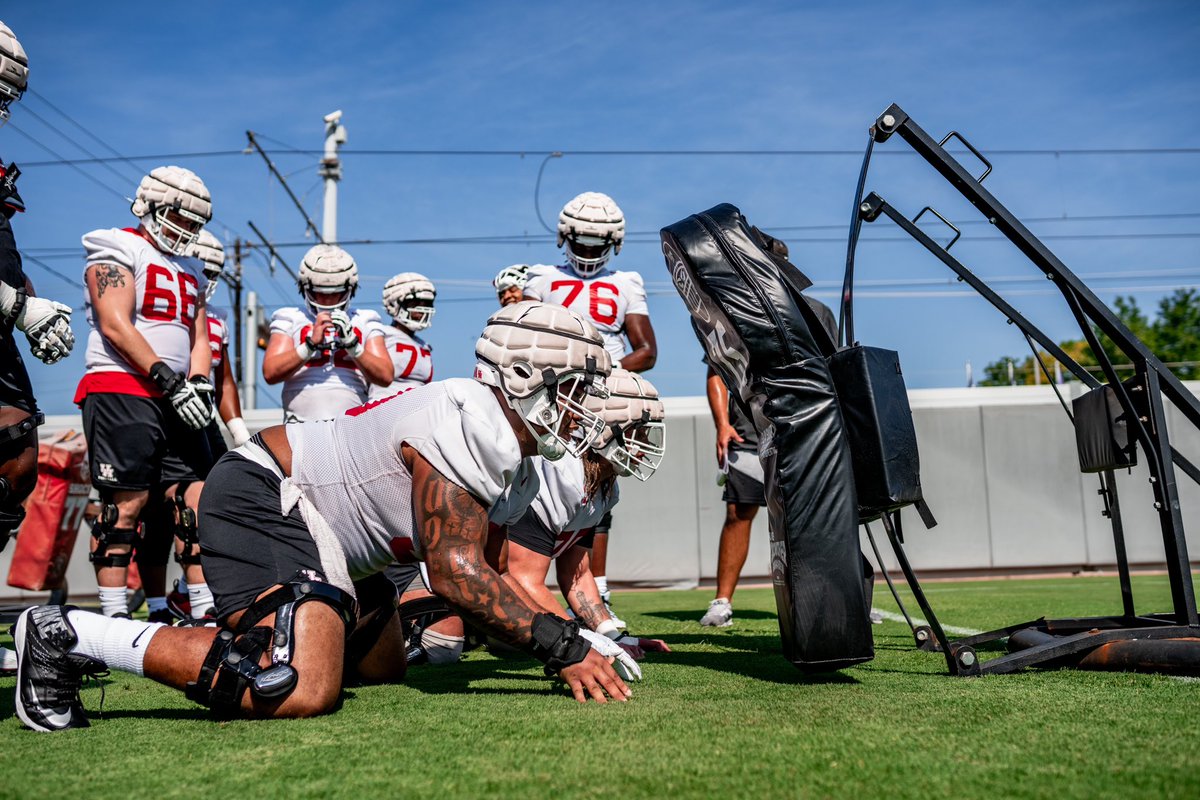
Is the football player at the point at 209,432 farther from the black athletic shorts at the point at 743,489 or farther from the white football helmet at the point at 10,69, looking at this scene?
the black athletic shorts at the point at 743,489

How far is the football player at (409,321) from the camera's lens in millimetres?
6938

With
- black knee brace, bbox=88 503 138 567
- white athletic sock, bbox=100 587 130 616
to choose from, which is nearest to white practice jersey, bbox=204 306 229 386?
black knee brace, bbox=88 503 138 567

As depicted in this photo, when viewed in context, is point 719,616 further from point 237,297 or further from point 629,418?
point 237,297

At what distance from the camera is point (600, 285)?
5.94 metres

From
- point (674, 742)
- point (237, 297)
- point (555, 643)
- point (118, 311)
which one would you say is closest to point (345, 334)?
point (118, 311)

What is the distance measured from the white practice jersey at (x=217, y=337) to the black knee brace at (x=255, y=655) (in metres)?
3.24

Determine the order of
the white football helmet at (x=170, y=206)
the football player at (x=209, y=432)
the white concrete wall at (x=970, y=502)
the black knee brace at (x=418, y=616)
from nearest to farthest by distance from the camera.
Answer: the black knee brace at (x=418, y=616)
the white football helmet at (x=170, y=206)
the football player at (x=209, y=432)
the white concrete wall at (x=970, y=502)

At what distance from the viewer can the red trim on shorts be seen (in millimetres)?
4793

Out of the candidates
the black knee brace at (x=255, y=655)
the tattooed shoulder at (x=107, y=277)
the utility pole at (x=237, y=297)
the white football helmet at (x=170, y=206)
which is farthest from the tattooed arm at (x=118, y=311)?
the utility pole at (x=237, y=297)

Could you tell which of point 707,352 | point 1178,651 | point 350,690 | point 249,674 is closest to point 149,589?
point 350,690

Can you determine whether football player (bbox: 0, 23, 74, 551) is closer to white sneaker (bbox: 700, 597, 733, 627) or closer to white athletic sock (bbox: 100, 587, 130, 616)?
white athletic sock (bbox: 100, 587, 130, 616)

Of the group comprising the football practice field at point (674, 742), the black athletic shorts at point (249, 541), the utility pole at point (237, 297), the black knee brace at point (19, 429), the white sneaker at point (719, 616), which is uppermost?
the utility pole at point (237, 297)

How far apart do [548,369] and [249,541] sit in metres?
1.08

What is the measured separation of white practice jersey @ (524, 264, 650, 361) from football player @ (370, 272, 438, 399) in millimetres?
1236
